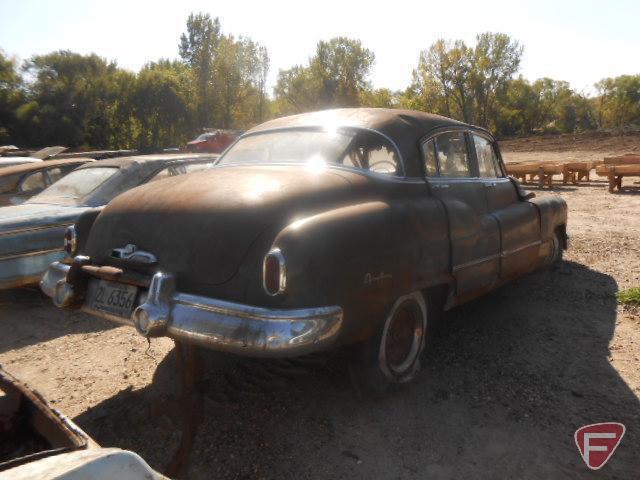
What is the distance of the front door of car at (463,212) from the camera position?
11.8 ft

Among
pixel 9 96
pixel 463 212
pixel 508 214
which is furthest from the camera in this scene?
pixel 9 96

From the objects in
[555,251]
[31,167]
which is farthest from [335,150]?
[31,167]

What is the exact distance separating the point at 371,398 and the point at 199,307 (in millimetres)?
1157

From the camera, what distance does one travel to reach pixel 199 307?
2.70 metres

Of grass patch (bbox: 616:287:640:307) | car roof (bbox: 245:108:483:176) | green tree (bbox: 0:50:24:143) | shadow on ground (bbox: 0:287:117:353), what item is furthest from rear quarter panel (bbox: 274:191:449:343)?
green tree (bbox: 0:50:24:143)

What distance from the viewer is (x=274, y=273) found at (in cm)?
257

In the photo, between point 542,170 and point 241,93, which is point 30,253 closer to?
point 542,170

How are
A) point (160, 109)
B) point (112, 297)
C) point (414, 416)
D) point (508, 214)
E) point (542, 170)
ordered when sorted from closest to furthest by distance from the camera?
point (414, 416), point (112, 297), point (508, 214), point (542, 170), point (160, 109)

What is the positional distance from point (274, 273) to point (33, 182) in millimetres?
5100

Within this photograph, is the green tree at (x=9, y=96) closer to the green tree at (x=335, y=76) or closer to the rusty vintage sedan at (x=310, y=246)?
the green tree at (x=335, y=76)

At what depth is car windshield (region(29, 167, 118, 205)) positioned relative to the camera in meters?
5.53

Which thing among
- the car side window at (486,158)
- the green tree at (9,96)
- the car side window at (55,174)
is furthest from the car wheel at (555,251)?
the green tree at (9,96)

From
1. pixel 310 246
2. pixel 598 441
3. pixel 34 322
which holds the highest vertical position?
pixel 310 246

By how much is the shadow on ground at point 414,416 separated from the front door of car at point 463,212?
22.1 inches
